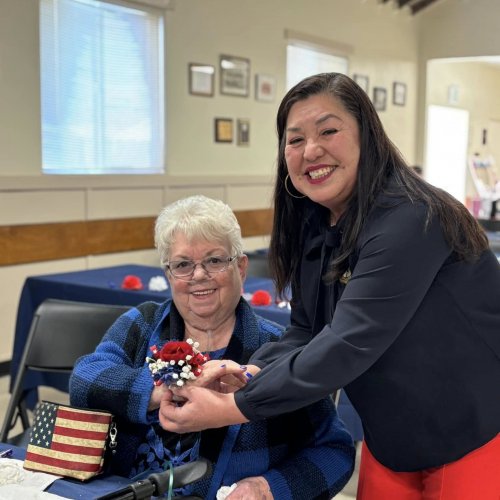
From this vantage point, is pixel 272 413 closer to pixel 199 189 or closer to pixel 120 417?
pixel 120 417

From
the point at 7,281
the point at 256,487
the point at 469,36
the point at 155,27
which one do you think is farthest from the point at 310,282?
the point at 469,36

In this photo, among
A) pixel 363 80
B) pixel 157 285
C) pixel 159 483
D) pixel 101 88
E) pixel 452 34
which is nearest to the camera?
pixel 159 483

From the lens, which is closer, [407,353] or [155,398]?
[407,353]

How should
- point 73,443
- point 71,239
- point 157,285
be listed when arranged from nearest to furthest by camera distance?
point 73,443 → point 157,285 → point 71,239

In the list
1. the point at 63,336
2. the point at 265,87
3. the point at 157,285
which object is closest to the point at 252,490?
the point at 63,336

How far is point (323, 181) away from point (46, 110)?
14.2 ft

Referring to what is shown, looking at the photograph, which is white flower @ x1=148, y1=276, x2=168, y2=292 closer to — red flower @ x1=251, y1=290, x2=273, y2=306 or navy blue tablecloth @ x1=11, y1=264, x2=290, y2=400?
navy blue tablecloth @ x1=11, y1=264, x2=290, y2=400

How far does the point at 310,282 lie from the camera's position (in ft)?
5.02

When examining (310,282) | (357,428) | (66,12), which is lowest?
(357,428)

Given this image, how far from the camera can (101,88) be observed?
18.8ft

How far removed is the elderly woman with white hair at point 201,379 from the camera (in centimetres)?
161

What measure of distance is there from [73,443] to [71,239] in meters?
4.17

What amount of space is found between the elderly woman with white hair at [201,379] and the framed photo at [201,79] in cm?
477

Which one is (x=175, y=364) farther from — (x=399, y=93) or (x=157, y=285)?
(x=399, y=93)
